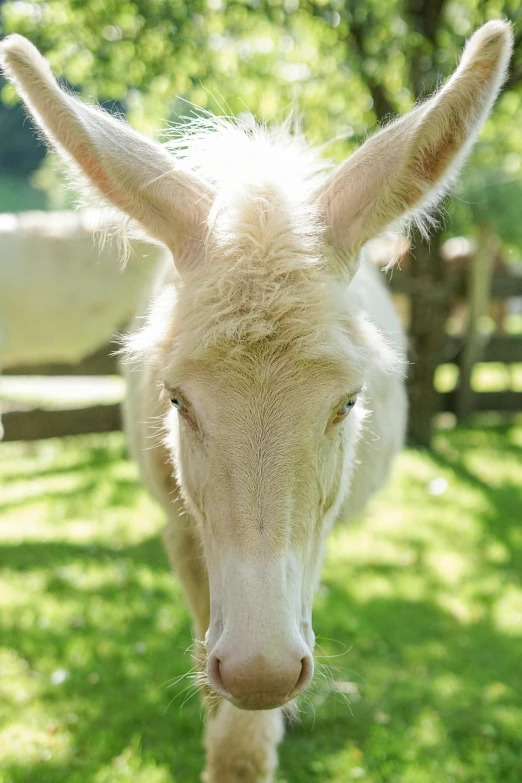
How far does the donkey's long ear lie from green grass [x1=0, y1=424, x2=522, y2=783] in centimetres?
212

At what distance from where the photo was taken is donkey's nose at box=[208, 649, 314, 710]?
1.51 metres

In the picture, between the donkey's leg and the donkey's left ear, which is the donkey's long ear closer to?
the donkey's left ear

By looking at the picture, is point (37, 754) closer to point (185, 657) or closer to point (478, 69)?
point (185, 657)

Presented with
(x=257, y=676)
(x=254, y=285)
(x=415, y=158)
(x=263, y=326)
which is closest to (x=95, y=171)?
(x=254, y=285)

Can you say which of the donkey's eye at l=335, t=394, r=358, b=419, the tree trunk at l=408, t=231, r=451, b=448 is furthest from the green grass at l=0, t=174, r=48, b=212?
the donkey's eye at l=335, t=394, r=358, b=419

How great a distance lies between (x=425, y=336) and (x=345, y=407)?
5760mm

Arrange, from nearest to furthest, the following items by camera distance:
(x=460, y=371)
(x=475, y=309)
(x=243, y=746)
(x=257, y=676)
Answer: (x=257, y=676) < (x=243, y=746) < (x=475, y=309) < (x=460, y=371)

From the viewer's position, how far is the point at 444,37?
20.5 ft

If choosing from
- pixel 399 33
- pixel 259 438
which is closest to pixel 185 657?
pixel 259 438

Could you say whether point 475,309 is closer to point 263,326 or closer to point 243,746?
point 243,746

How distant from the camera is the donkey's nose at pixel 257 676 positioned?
4.94 feet

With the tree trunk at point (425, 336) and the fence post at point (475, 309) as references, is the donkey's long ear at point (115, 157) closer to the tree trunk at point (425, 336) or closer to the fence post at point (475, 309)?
the tree trunk at point (425, 336)

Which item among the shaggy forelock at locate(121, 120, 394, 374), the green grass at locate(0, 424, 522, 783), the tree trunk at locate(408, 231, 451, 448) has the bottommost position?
the green grass at locate(0, 424, 522, 783)

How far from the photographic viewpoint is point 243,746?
2.59 meters
